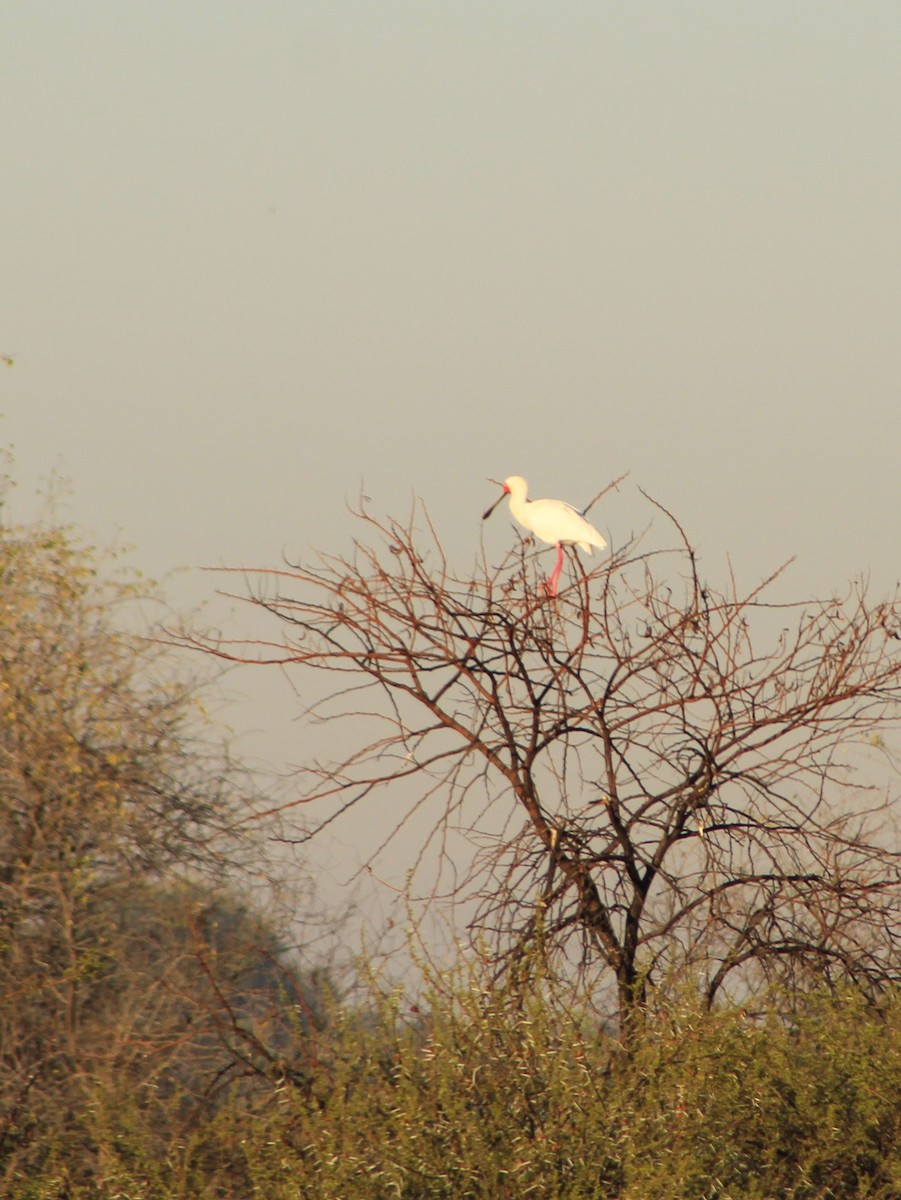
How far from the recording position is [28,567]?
1389 centimetres

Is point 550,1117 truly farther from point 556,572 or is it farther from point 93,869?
point 93,869

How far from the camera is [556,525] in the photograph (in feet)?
26.8

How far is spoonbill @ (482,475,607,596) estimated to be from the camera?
805 cm

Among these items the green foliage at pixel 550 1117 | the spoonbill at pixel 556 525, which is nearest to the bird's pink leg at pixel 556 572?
the spoonbill at pixel 556 525

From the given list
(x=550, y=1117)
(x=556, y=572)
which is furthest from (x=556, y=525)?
(x=550, y=1117)

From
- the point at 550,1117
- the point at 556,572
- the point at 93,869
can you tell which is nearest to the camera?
the point at 550,1117

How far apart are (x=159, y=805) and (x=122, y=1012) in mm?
2256

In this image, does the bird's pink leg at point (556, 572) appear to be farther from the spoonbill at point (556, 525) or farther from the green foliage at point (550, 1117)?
the green foliage at point (550, 1117)

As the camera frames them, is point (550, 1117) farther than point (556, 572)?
No

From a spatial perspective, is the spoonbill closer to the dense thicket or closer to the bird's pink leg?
the bird's pink leg

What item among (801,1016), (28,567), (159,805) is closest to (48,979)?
(159,805)

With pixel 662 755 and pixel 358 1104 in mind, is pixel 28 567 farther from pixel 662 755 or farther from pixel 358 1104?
pixel 358 1104

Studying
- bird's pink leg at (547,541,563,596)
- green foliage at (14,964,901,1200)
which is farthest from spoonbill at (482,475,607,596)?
green foliage at (14,964,901,1200)

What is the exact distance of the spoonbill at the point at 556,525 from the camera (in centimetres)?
805
